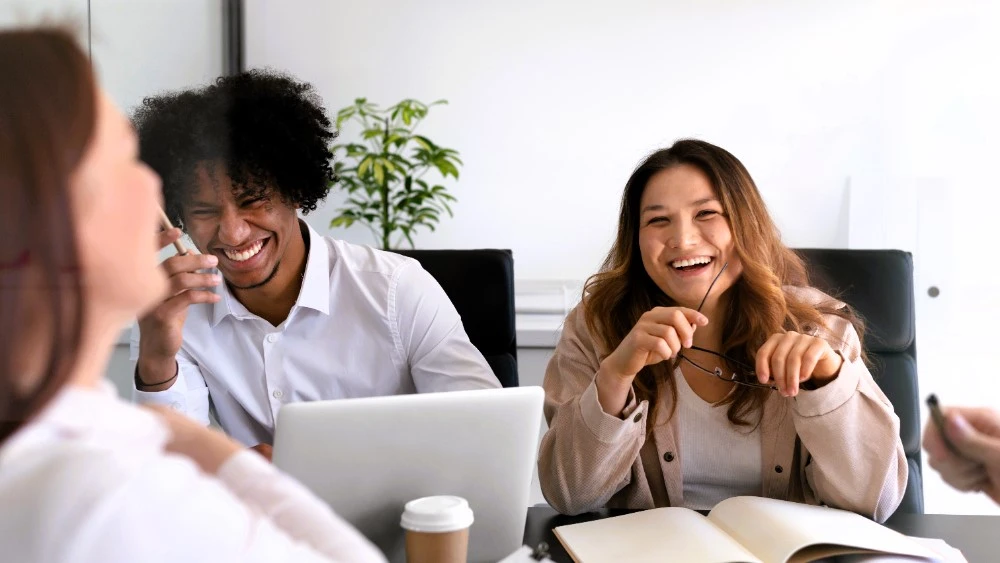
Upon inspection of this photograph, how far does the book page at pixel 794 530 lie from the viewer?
2.92 ft

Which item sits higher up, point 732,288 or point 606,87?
point 606,87

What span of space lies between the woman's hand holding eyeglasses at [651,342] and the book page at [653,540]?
0.20 metres

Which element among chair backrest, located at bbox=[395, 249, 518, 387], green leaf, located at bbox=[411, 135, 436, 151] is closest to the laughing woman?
chair backrest, located at bbox=[395, 249, 518, 387]

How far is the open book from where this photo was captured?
882mm

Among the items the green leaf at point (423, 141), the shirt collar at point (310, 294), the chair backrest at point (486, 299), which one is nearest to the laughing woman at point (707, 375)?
the chair backrest at point (486, 299)

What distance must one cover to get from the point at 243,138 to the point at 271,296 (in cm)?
26

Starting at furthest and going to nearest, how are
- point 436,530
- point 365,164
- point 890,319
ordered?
point 365,164
point 890,319
point 436,530

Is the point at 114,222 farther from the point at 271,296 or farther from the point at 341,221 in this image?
the point at 341,221

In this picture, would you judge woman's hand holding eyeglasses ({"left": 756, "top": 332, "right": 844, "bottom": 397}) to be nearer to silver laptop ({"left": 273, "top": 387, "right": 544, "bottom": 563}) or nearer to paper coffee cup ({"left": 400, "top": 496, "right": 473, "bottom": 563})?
silver laptop ({"left": 273, "top": 387, "right": 544, "bottom": 563})

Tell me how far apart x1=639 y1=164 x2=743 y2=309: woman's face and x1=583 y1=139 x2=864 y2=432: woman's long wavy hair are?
2cm

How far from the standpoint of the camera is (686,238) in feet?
4.41

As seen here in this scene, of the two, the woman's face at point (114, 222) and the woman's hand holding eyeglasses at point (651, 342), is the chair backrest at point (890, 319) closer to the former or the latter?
the woman's hand holding eyeglasses at point (651, 342)

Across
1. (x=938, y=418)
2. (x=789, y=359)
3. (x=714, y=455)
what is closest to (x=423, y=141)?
(x=714, y=455)

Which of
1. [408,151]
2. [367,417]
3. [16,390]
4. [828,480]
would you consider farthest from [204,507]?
[408,151]
